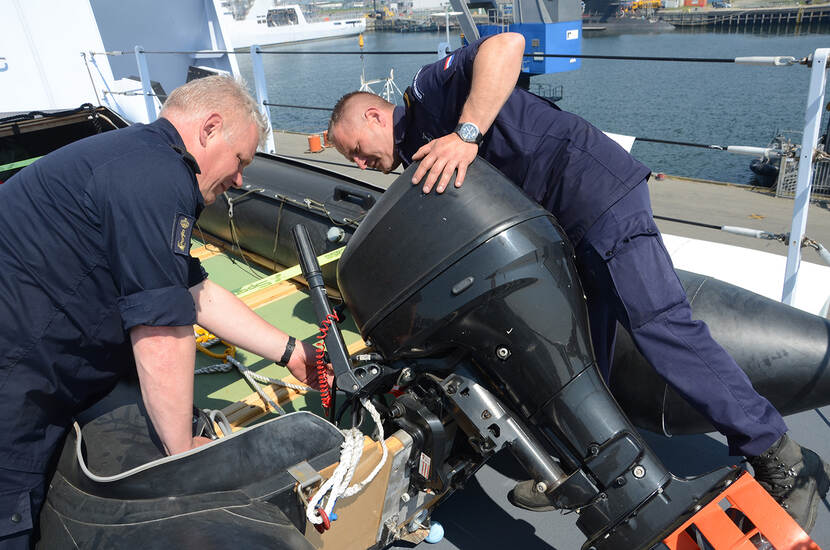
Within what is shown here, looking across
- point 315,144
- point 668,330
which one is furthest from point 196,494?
point 315,144

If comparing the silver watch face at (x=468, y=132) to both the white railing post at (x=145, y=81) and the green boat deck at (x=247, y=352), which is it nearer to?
the green boat deck at (x=247, y=352)

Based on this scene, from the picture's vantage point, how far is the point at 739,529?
114 centimetres

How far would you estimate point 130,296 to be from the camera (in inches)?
46.0

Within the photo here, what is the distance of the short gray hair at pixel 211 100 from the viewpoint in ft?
4.43

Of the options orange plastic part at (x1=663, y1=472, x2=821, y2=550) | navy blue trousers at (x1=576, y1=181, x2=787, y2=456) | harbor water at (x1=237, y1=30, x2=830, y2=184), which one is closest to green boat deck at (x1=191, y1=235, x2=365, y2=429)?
navy blue trousers at (x1=576, y1=181, x2=787, y2=456)

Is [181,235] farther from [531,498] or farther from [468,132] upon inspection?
[531,498]

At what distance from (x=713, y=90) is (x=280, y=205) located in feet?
91.5

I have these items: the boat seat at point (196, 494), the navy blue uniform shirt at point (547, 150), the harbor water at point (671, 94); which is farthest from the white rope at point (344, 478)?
the harbor water at point (671, 94)

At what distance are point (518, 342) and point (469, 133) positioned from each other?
49 cm

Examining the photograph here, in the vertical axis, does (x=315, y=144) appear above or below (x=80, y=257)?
below

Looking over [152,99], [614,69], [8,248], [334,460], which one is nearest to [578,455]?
[334,460]

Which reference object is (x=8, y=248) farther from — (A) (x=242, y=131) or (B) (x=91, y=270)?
(A) (x=242, y=131)

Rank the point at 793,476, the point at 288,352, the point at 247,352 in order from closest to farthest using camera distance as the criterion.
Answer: the point at 793,476
the point at 288,352
the point at 247,352

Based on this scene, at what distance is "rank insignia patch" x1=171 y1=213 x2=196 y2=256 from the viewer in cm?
118
